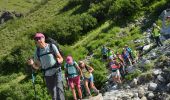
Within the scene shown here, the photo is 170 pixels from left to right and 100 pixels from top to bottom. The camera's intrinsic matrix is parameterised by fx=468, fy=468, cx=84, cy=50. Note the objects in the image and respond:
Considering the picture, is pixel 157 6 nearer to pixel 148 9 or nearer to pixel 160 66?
pixel 148 9

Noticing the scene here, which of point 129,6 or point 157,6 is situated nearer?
point 157,6

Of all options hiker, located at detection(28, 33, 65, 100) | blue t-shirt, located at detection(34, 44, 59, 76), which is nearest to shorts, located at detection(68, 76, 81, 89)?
hiker, located at detection(28, 33, 65, 100)

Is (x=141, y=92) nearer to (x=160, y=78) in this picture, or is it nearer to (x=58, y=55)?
(x=160, y=78)

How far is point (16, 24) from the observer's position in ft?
384

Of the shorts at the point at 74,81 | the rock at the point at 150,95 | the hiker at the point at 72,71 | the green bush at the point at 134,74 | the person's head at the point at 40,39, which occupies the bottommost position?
the rock at the point at 150,95

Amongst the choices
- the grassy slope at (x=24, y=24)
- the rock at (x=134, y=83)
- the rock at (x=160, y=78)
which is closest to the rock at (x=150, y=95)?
the rock at (x=160, y=78)

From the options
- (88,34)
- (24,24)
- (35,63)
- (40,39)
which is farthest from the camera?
(24,24)

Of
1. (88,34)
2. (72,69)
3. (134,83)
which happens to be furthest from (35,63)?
(88,34)

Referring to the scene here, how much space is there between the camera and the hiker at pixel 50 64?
41.7ft

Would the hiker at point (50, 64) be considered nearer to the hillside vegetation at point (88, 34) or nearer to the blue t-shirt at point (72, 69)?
the blue t-shirt at point (72, 69)

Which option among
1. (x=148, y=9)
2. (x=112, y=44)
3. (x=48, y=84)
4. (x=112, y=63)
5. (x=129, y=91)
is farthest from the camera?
(x=148, y=9)

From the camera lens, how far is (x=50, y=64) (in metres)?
12.8

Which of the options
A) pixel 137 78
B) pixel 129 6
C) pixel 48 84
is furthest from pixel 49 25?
pixel 48 84

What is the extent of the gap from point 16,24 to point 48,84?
105m
